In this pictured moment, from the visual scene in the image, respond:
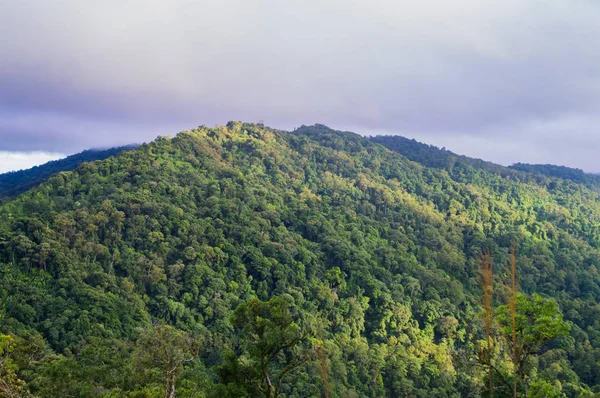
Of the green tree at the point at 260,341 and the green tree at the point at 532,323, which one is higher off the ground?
the green tree at the point at 532,323

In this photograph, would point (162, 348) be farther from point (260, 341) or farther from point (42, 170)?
point (42, 170)

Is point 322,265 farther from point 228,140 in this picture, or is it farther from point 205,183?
point 228,140

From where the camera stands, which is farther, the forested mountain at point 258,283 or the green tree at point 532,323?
the forested mountain at point 258,283

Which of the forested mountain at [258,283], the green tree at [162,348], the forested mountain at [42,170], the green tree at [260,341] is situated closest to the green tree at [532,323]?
the forested mountain at [258,283]

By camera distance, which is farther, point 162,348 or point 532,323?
point 162,348

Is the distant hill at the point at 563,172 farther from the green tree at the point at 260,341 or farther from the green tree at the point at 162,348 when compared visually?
the green tree at the point at 162,348

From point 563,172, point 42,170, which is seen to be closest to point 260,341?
point 42,170

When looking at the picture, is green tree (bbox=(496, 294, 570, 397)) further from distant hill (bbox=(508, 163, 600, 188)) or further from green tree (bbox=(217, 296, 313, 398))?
distant hill (bbox=(508, 163, 600, 188))

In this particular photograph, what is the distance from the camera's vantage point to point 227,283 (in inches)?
1686

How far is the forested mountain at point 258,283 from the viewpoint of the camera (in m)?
13.4

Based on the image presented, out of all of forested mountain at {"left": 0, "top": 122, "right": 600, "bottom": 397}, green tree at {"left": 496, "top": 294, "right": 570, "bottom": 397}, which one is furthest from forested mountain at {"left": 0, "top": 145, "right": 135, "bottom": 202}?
green tree at {"left": 496, "top": 294, "right": 570, "bottom": 397}

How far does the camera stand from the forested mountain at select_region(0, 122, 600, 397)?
13414mm

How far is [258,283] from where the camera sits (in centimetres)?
4481

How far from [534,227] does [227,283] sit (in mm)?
57892
